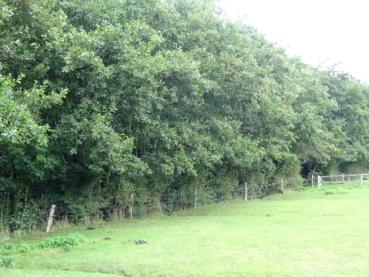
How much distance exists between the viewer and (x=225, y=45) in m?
24.2

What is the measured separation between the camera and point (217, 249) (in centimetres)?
1295

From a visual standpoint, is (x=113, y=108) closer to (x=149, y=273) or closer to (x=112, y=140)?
(x=112, y=140)

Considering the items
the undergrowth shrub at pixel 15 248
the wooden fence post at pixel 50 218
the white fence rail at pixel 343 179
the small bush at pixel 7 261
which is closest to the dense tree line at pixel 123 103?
the wooden fence post at pixel 50 218

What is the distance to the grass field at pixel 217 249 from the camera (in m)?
10.5

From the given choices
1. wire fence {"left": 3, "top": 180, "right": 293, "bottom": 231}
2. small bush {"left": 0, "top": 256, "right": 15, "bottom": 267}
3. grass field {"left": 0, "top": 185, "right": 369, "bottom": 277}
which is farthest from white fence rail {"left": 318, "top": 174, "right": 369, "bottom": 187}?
small bush {"left": 0, "top": 256, "right": 15, "bottom": 267}

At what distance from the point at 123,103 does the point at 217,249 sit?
7503 millimetres

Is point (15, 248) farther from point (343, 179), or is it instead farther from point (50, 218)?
point (343, 179)

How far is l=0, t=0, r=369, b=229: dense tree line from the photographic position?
1530cm

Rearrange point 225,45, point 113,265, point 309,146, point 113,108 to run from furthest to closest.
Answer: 1. point 309,146
2. point 225,45
3. point 113,108
4. point 113,265

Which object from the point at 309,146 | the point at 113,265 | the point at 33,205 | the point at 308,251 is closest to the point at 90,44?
the point at 33,205

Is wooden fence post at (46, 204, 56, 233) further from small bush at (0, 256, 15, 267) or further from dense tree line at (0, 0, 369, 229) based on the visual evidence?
small bush at (0, 256, 15, 267)

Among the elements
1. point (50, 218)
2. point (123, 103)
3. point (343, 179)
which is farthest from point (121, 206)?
point (343, 179)

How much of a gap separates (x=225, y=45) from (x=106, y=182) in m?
9.52

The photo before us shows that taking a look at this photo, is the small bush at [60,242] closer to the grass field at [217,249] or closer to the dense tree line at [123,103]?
the grass field at [217,249]
